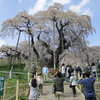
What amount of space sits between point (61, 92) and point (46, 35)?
17191mm

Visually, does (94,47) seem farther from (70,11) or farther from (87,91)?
(87,91)

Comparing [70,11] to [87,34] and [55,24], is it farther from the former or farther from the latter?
[87,34]

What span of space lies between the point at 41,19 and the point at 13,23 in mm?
3716

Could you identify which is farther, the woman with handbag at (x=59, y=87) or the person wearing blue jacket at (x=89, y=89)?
the woman with handbag at (x=59, y=87)

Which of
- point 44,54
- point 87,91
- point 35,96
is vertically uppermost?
point 44,54

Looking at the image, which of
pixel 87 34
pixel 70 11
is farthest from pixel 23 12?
pixel 87 34

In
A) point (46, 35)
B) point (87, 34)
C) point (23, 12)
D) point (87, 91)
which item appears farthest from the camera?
point (46, 35)

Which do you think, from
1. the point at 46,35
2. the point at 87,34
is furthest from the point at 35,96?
the point at 46,35

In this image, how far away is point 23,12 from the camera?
18281mm

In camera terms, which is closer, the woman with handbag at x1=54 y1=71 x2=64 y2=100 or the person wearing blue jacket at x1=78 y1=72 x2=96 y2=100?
the person wearing blue jacket at x1=78 y1=72 x2=96 y2=100

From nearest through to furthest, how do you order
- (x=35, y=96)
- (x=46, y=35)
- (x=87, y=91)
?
1. (x=87, y=91)
2. (x=35, y=96)
3. (x=46, y=35)

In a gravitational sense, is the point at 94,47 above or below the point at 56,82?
above

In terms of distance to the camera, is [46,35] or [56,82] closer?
[56,82]

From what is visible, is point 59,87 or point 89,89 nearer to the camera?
point 89,89
